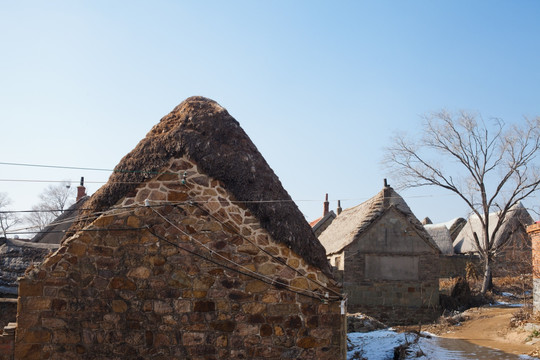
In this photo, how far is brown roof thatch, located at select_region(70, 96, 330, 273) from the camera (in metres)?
8.87

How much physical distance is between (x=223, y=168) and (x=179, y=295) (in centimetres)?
212

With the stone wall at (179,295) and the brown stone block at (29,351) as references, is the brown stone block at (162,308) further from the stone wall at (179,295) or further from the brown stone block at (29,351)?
the brown stone block at (29,351)

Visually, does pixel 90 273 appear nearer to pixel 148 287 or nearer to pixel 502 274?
pixel 148 287

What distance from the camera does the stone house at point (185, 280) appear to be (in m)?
8.51

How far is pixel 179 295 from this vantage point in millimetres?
8633

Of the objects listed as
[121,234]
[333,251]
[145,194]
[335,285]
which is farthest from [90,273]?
[333,251]

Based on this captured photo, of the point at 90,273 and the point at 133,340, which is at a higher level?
the point at 90,273

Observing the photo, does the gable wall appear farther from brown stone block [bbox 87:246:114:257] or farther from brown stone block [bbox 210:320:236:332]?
brown stone block [bbox 87:246:114:257]

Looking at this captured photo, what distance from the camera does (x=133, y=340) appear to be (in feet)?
28.0

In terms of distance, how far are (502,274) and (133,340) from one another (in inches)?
1055

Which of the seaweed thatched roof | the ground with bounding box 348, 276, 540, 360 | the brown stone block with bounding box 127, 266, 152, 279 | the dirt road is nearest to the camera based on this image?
the brown stone block with bounding box 127, 266, 152, 279

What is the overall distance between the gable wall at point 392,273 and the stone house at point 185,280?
1267 centimetres

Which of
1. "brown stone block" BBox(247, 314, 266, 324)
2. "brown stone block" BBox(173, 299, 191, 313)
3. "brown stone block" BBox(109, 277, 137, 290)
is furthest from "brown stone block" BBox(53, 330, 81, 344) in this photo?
"brown stone block" BBox(247, 314, 266, 324)

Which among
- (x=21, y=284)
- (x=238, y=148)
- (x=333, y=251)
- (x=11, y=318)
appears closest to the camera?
(x=21, y=284)
